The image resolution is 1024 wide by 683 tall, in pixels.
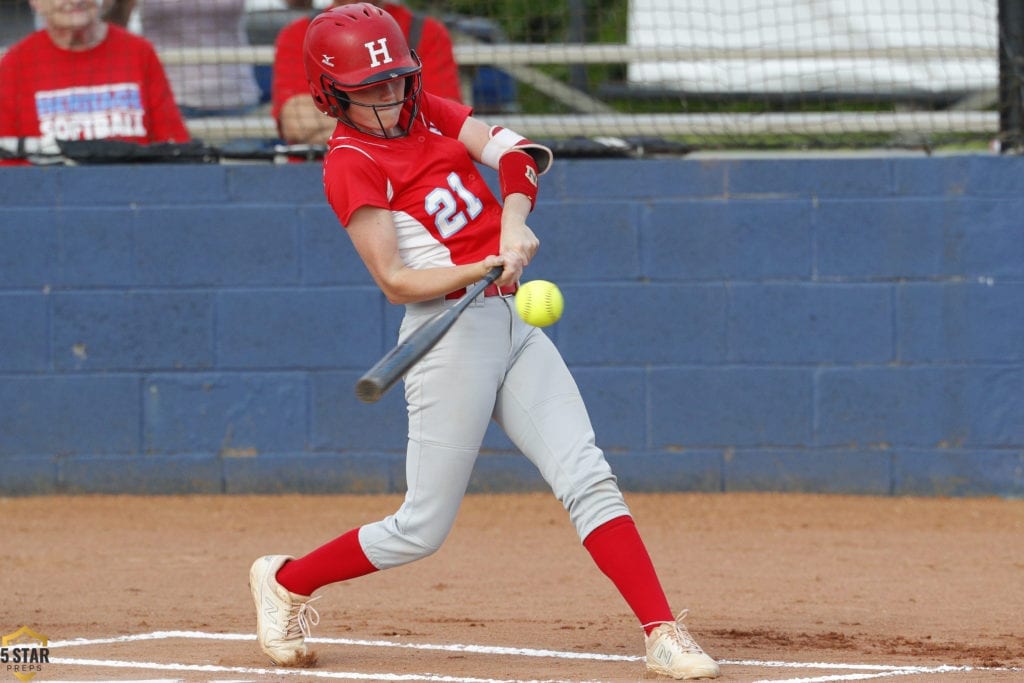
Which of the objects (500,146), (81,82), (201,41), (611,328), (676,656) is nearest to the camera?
(676,656)

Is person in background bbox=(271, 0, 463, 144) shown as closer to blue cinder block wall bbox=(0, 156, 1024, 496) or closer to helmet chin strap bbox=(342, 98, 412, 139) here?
blue cinder block wall bbox=(0, 156, 1024, 496)

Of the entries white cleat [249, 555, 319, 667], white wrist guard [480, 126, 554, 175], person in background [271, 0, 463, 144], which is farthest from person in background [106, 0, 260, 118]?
white cleat [249, 555, 319, 667]

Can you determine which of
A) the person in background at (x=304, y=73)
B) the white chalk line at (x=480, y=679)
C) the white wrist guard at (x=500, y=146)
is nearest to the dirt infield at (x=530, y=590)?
the white chalk line at (x=480, y=679)

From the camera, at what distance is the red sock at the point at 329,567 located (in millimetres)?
3949

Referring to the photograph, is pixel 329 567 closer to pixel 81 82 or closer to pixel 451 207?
pixel 451 207

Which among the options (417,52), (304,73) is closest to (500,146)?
(417,52)

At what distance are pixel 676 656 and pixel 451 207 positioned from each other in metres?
1.32

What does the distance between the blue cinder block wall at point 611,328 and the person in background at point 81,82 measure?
0.32m

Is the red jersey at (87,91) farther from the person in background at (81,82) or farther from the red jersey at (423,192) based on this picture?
the red jersey at (423,192)

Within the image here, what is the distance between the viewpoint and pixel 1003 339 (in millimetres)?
6504

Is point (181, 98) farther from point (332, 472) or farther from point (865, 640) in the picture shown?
point (865, 640)

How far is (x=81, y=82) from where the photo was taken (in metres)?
6.76

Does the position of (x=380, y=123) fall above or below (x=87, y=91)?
below

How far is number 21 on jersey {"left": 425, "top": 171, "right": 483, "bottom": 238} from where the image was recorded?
382cm
